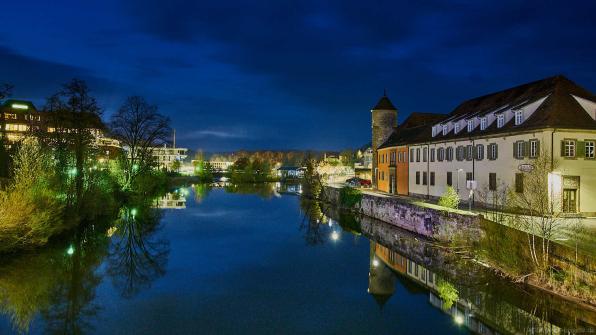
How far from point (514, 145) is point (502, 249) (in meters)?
10.3

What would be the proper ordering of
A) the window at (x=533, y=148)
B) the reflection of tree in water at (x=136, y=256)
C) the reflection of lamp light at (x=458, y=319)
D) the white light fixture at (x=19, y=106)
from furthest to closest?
the white light fixture at (x=19, y=106), the window at (x=533, y=148), the reflection of tree in water at (x=136, y=256), the reflection of lamp light at (x=458, y=319)

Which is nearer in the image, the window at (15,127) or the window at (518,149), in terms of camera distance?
the window at (518,149)

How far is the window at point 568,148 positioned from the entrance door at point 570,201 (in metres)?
1.70

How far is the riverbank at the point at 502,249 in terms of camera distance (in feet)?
41.3

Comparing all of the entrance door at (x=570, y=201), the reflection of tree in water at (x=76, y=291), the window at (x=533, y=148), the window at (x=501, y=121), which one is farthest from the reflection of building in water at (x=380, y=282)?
the window at (x=501, y=121)

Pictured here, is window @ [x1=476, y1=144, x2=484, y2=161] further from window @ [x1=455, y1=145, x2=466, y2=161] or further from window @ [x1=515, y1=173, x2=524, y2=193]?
window @ [x1=515, y1=173, x2=524, y2=193]

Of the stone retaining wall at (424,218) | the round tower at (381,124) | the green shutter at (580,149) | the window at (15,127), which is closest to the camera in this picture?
the stone retaining wall at (424,218)

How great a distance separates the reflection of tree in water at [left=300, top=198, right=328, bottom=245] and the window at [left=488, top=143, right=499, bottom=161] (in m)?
10.3

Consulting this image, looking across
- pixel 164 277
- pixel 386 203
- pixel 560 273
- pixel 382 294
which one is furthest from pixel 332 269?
pixel 386 203

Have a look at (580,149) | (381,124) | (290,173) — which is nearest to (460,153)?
(580,149)

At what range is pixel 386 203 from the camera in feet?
94.7

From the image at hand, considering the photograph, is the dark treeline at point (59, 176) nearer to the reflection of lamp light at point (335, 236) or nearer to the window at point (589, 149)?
the reflection of lamp light at point (335, 236)

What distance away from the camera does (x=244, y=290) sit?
14734 mm

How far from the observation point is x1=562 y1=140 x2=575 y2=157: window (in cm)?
2192
